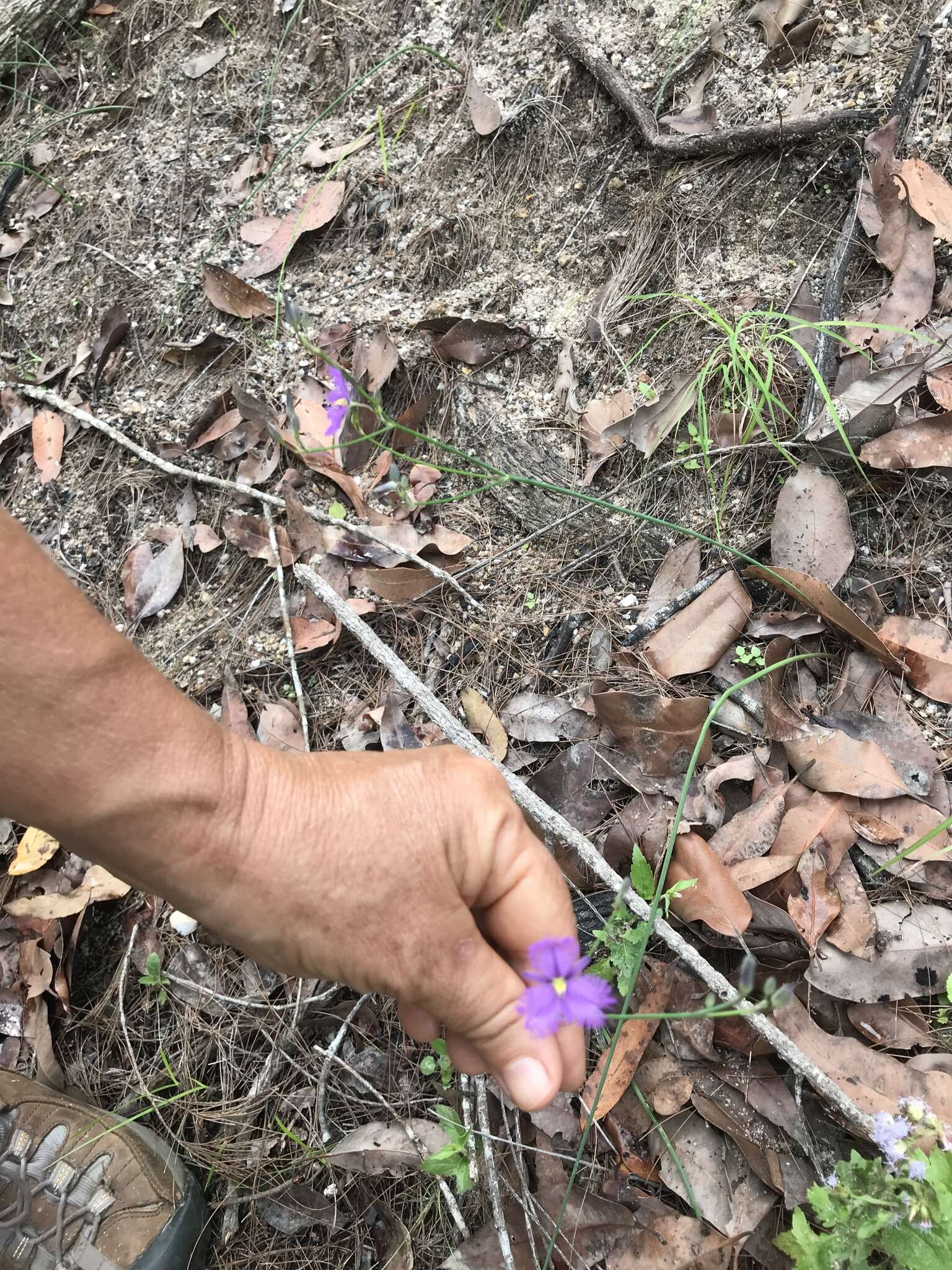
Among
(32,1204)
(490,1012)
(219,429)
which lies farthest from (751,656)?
(32,1204)

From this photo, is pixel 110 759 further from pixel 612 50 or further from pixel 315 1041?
pixel 612 50

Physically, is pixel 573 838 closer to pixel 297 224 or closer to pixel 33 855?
pixel 33 855

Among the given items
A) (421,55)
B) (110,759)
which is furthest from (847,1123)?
(421,55)

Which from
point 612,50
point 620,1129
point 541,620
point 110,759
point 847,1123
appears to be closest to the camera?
point 110,759

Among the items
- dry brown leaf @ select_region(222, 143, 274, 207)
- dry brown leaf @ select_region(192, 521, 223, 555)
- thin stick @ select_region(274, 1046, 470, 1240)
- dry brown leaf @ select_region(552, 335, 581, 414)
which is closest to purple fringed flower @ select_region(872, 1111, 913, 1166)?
thin stick @ select_region(274, 1046, 470, 1240)

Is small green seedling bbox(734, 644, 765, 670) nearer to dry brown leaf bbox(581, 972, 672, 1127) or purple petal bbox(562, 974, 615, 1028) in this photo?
dry brown leaf bbox(581, 972, 672, 1127)

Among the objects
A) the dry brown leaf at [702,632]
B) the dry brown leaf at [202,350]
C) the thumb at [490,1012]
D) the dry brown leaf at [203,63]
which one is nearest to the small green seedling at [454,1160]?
the thumb at [490,1012]
